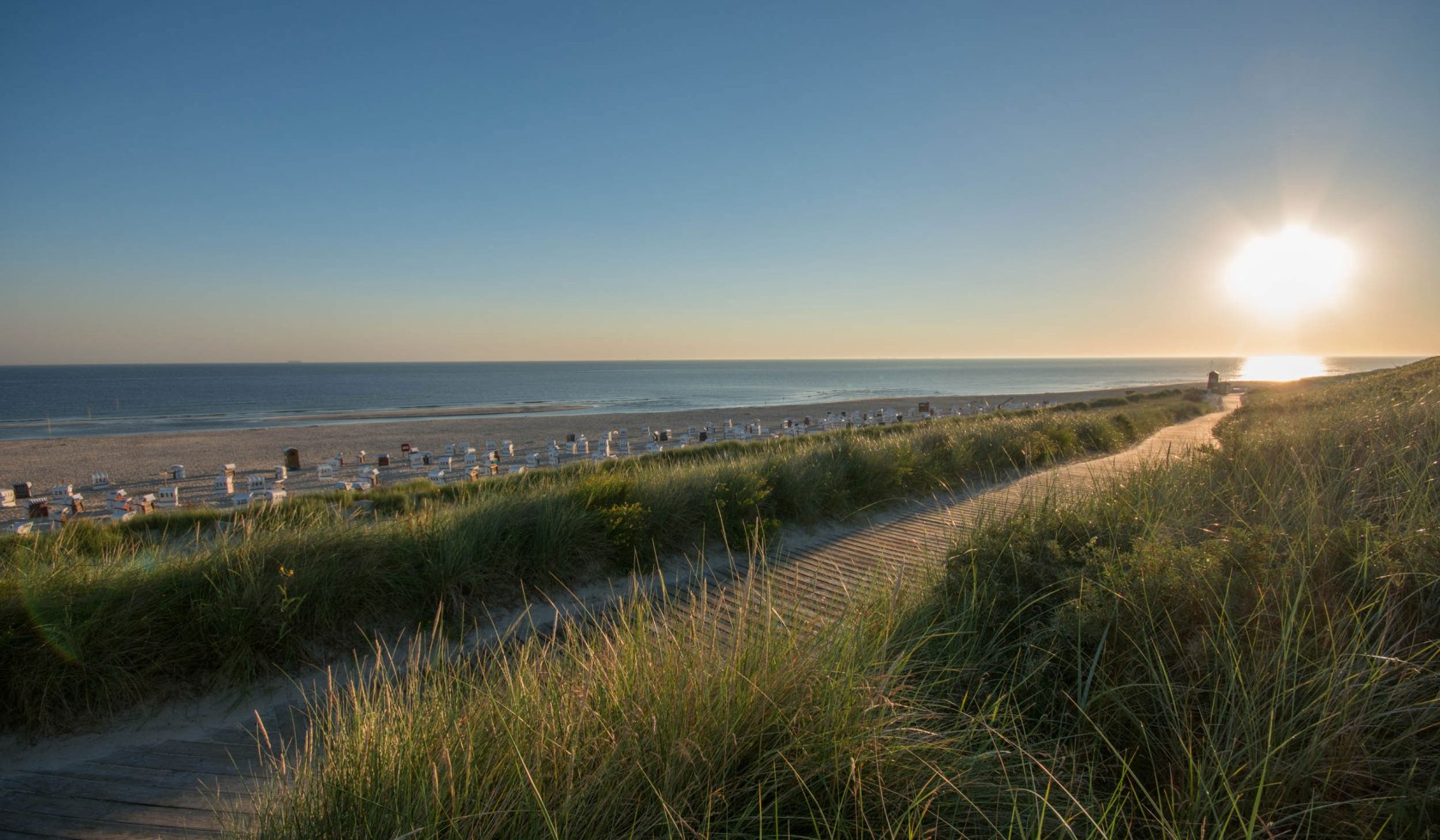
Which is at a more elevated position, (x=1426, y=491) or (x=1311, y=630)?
(x=1426, y=491)

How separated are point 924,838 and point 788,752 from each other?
0.50 meters

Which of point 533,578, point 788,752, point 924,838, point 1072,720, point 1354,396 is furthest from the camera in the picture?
point 1354,396

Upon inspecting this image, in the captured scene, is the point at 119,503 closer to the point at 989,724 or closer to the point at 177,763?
the point at 177,763

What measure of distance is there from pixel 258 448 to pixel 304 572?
105 feet

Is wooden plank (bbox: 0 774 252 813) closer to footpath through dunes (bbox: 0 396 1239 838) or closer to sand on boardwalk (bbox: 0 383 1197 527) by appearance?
footpath through dunes (bbox: 0 396 1239 838)

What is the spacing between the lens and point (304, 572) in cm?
504

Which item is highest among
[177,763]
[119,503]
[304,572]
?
[304,572]

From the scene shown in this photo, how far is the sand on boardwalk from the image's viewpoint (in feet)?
73.3

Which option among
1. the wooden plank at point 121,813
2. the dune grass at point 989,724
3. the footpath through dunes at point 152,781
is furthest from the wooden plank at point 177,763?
the dune grass at point 989,724

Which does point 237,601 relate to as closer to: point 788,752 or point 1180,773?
point 788,752

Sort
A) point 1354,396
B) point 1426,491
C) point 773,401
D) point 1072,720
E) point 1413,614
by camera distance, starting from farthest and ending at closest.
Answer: point 773,401, point 1354,396, point 1426,491, point 1072,720, point 1413,614

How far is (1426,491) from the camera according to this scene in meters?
3.64

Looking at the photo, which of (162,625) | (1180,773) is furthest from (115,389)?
(1180,773)

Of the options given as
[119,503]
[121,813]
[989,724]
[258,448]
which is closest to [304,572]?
[121,813]
